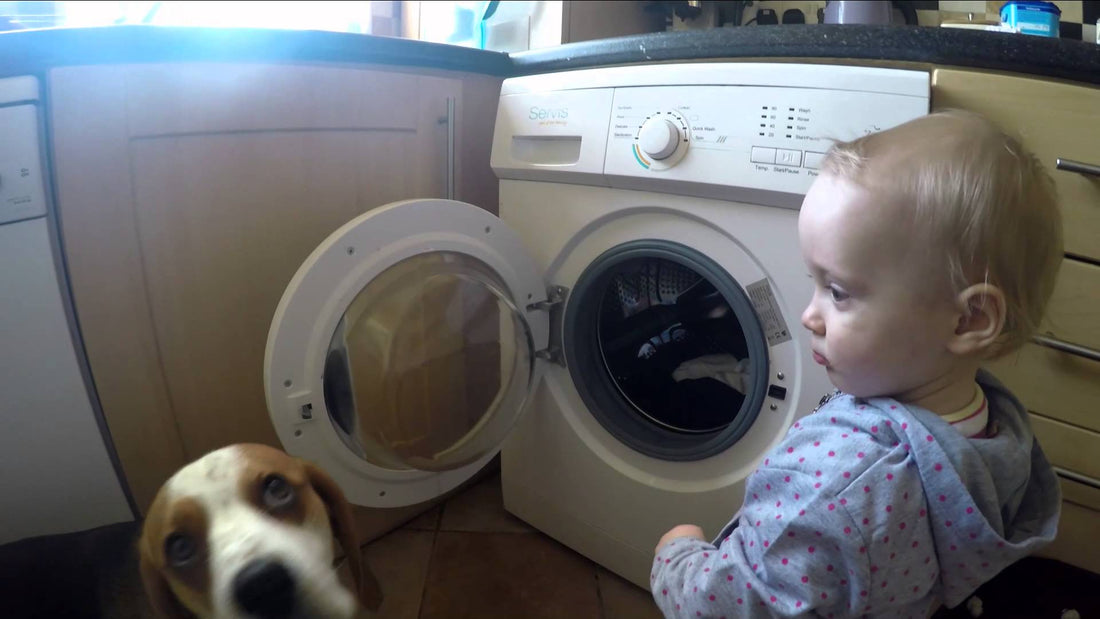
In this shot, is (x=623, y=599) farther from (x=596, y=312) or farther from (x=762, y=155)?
(x=762, y=155)

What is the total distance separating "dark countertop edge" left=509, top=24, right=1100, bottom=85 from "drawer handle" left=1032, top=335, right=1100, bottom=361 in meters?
0.29

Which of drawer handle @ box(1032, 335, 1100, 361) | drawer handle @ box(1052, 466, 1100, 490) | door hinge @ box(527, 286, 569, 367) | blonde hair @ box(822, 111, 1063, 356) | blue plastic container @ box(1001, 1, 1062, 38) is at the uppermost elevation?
blue plastic container @ box(1001, 1, 1062, 38)

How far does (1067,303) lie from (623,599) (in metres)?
0.77

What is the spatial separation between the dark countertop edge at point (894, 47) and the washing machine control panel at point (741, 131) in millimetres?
53

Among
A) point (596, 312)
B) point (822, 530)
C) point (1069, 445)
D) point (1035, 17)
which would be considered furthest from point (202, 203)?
point (1035, 17)

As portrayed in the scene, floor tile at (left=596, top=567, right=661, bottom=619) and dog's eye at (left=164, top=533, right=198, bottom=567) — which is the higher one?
dog's eye at (left=164, top=533, right=198, bottom=567)

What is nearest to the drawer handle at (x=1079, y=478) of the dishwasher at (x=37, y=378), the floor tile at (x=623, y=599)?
the floor tile at (x=623, y=599)

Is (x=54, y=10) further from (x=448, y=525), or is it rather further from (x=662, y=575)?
(x=662, y=575)

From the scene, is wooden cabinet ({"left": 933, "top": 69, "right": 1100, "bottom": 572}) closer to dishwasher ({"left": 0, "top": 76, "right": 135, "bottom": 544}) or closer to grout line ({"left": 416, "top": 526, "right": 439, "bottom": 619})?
grout line ({"left": 416, "top": 526, "right": 439, "bottom": 619})

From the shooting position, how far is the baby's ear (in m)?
0.48

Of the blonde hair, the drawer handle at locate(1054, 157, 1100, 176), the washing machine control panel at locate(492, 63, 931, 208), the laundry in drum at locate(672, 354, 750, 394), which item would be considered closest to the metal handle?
the washing machine control panel at locate(492, 63, 931, 208)

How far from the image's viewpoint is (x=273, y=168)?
2.99ft

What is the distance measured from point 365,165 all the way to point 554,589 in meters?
0.79

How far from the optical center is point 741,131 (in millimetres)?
759
